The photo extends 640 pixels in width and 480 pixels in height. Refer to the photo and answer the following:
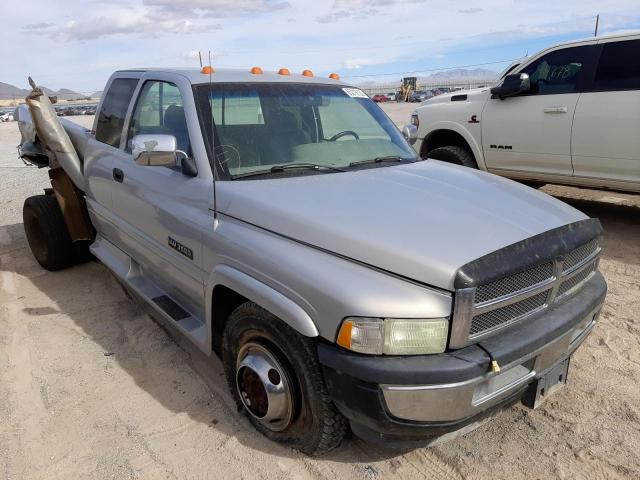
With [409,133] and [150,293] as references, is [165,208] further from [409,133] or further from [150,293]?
[409,133]

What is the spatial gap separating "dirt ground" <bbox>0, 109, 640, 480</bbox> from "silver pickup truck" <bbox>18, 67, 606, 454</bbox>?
0.82ft

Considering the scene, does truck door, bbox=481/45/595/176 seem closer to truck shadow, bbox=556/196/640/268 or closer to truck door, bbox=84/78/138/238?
truck shadow, bbox=556/196/640/268

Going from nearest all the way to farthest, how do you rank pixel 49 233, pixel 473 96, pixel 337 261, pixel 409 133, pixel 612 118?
pixel 337 261
pixel 409 133
pixel 49 233
pixel 612 118
pixel 473 96

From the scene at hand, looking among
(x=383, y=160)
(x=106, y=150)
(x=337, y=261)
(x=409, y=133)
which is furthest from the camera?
(x=409, y=133)

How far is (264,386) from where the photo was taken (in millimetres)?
2553

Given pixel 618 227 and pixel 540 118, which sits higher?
pixel 540 118

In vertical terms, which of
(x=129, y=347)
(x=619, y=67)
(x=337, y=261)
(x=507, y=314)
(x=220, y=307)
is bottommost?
(x=129, y=347)

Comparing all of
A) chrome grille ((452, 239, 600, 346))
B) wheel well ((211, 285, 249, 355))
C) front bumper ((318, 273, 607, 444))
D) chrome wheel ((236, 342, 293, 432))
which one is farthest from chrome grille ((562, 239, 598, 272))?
wheel well ((211, 285, 249, 355))

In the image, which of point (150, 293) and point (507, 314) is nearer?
point (507, 314)

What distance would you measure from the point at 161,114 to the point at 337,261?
80.9 inches

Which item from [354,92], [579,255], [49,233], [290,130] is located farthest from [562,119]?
[49,233]

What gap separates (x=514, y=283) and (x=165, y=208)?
2066 millimetres

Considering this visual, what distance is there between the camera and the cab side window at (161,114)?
328cm

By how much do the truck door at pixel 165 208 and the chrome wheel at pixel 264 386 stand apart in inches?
21.7
